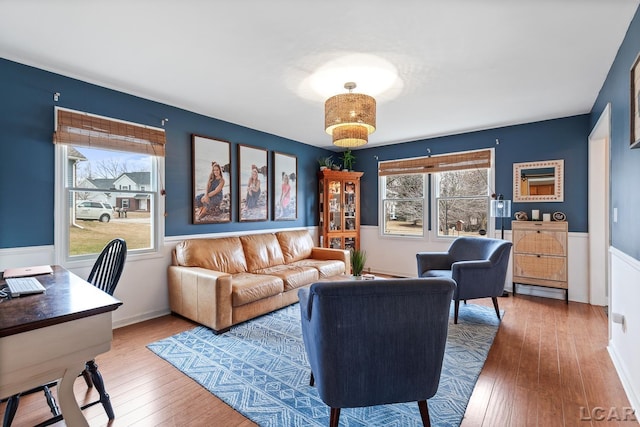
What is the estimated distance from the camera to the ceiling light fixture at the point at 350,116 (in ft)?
8.84

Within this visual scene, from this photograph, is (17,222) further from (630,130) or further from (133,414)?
(630,130)

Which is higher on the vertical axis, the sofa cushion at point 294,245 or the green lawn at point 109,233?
the green lawn at point 109,233

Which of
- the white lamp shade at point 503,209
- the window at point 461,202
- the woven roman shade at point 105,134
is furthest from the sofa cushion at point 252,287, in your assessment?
the white lamp shade at point 503,209

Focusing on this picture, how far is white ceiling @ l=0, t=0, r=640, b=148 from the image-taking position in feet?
6.11

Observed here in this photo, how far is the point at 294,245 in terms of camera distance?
185 inches

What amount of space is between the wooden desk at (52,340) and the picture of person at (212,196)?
2357 mm

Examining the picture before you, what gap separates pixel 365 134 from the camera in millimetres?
2932

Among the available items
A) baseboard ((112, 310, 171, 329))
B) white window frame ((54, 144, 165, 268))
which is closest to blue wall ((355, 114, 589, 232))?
baseboard ((112, 310, 171, 329))

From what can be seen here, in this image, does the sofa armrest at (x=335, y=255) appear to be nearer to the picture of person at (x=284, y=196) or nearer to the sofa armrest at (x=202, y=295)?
the picture of person at (x=284, y=196)

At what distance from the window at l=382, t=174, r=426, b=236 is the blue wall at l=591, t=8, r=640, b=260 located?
9.28 feet

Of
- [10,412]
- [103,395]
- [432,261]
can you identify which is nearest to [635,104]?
[432,261]

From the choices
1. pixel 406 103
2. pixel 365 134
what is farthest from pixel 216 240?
pixel 406 103

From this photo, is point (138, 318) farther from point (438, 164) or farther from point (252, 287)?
point (438, 164)

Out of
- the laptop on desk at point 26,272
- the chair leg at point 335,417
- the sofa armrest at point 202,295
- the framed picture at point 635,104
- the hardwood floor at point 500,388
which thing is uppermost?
the framed picture at point 635,104
